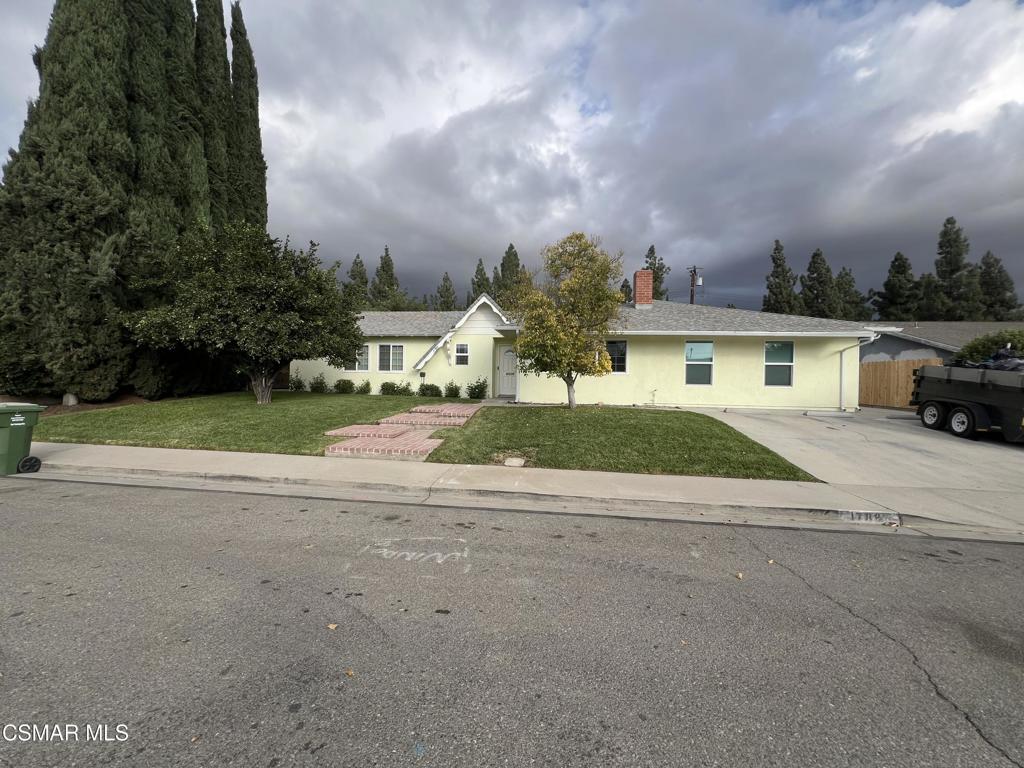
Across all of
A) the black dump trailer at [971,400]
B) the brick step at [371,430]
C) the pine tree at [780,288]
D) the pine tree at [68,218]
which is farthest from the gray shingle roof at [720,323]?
the pine tree at [780,288]

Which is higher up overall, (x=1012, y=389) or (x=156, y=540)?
(x=1012, y=389)

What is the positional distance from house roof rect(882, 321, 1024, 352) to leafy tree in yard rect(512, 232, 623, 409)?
17140 mm

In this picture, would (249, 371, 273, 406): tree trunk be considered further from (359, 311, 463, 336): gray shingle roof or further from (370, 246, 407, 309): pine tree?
(370, 246, 407, 309): pine tree

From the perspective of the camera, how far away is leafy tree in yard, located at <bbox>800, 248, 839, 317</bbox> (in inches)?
1768

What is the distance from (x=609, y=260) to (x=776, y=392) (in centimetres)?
767

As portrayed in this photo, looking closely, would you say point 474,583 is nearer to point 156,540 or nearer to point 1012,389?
point 156,540

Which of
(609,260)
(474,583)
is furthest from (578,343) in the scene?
(474,583)

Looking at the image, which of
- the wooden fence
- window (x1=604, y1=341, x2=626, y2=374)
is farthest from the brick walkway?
the wooden fence

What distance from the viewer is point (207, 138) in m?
19.9

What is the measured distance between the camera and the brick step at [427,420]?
11.5m

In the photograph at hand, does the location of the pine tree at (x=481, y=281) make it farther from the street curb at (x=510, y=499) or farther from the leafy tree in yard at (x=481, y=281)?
the street curb at (x=510, y=499)

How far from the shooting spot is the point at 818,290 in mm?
45781

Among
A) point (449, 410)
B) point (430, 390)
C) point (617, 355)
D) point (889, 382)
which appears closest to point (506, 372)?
point (430, 390)

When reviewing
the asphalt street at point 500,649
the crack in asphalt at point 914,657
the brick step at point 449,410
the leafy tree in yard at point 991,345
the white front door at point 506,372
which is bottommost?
the crack in asphalt at point 914,657
